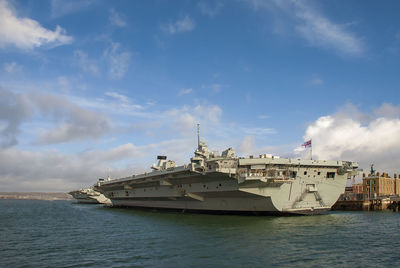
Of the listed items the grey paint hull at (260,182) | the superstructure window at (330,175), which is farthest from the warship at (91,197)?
the superstructure window at (330,175)

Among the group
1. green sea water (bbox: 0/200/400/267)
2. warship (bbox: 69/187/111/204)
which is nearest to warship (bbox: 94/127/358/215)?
green sea water (bbox: 0/200/400/267)

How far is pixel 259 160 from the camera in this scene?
23125mm

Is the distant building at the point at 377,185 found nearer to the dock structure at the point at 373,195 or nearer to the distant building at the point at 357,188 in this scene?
the dock structure at the point at 373,195

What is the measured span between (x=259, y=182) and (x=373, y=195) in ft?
128

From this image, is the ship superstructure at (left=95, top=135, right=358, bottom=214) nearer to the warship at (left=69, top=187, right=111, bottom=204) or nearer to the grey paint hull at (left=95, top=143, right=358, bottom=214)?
the grey paint hull at (left=95, top=143, right=358, bottom=214)

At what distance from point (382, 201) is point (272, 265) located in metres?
40.7

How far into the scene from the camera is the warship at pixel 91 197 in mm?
73300

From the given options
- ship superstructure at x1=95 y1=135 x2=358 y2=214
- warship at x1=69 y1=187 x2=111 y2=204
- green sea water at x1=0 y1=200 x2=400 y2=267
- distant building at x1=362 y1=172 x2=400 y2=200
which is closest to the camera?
green sea water at x1=0 y1=200 x2=400 y2=267

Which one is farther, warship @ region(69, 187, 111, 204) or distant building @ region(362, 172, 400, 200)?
warship @ region(69, 187, 111, 204)

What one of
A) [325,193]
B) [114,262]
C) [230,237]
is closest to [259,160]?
[325,193]

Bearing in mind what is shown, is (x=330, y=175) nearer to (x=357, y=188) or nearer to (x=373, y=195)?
(x=373, y=195)

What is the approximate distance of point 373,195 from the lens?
52.7m

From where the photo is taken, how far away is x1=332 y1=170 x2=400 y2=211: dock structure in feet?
143

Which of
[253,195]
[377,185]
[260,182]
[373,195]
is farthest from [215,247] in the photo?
[377,185]
